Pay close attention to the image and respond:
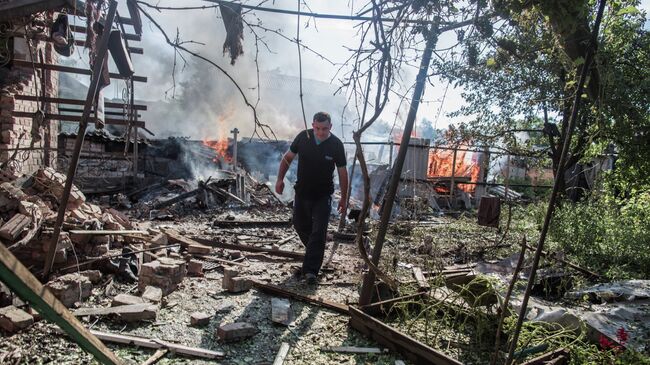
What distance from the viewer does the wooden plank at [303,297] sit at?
4.40 m

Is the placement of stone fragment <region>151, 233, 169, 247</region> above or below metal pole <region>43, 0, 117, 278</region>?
below

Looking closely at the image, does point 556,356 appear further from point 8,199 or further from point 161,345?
point 8,199

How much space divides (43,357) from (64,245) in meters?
1.95

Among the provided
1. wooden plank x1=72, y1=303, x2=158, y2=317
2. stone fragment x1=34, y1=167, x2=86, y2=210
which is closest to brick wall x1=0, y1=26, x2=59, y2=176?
stone fragment x1=34, y1=167, x2=86, y2=210

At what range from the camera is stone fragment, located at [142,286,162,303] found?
13.3 feet

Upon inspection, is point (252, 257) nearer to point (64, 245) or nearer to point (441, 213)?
point (64, 245)

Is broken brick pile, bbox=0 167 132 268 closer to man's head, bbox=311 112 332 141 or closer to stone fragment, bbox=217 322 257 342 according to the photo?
stone fragment, bbox=217 322 257 342

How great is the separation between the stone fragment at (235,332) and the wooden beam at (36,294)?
6.07 feet

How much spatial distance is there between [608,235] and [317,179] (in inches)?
205

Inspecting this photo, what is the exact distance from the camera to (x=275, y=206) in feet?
42.7

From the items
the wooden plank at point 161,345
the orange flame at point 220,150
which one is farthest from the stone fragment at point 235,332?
the orange flame at point 220,150

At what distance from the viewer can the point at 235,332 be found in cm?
353

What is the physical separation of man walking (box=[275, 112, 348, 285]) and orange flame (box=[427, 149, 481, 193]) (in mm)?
10885

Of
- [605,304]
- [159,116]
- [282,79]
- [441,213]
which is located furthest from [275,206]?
[282,79]
